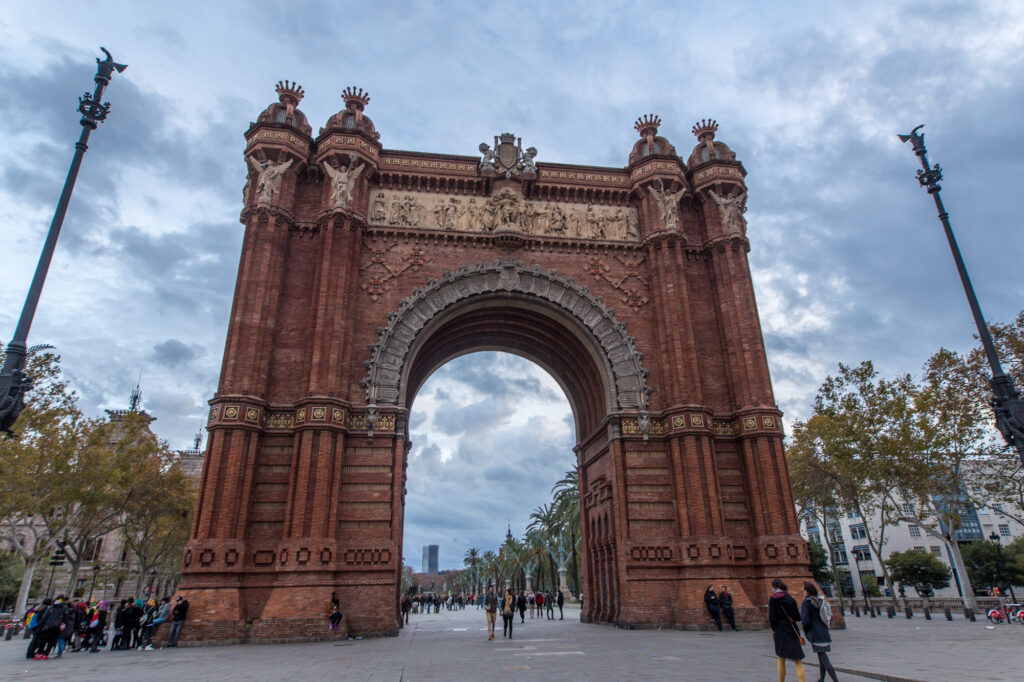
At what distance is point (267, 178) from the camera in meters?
23.4

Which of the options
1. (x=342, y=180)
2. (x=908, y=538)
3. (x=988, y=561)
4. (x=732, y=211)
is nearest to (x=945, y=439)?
(x=732, y=211)

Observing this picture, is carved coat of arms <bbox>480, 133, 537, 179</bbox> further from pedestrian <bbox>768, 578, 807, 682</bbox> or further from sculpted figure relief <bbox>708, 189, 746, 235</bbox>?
pedestrian <bbox>768, 578, 807, 682</bbox>

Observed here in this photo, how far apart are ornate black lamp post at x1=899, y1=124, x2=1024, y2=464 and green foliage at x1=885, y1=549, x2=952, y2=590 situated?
5150 centimetres

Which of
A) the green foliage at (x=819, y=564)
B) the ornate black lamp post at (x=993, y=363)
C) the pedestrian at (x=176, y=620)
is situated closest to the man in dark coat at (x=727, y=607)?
the ornate black lamp post at (x=993, y=363)

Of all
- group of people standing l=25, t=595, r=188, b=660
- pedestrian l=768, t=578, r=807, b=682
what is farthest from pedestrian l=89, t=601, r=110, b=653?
pedestrian l=768, t=578, r=807, b=682

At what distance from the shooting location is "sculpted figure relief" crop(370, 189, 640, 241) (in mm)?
25422

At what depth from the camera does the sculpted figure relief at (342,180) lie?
77.7 ft

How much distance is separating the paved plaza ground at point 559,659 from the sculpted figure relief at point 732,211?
1537cm

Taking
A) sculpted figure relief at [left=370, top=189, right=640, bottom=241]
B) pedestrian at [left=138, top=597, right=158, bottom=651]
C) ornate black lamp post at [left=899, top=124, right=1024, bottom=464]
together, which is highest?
sculpted figure relief at [left=370, top=189, right=640, bottom=241]

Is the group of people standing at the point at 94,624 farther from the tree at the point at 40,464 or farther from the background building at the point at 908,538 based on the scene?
the background building at the point at 908,538

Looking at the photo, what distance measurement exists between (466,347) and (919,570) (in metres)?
49.2

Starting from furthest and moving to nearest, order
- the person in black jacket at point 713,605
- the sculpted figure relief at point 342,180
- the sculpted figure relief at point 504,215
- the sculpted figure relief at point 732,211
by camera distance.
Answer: the sculpted figure relief at point 732,211, the sculpted figure relief at point 504,215, the sculpted figure relief at point 342,180, the person in black jacket at point 713,605

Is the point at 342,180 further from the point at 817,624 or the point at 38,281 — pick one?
the point at 817,624

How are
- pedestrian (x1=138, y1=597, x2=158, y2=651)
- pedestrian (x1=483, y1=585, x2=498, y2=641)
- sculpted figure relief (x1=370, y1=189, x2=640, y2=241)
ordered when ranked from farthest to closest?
sculpted figure relief (x1=370, y1=189, x2=640, y2=241), pedestrian (x1=483, y1=585, x2=498, y2=641), pedestrian (x1=138, y1=597, x2=158, y2=651)
